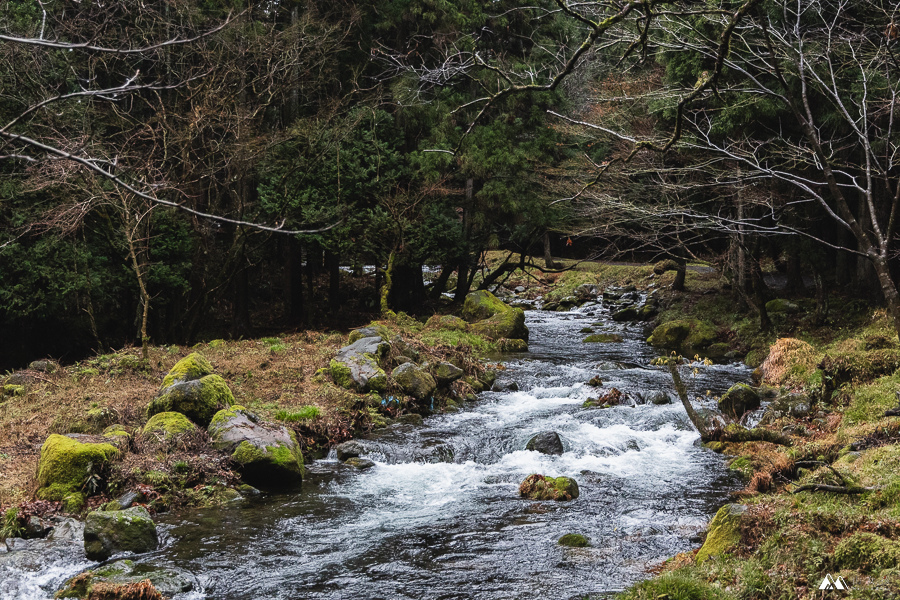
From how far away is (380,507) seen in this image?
737 centimetres

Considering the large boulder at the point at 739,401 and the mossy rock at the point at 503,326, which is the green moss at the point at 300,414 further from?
the mossy rock at the point at 503,326

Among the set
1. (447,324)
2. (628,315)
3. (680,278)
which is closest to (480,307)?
(447,324)

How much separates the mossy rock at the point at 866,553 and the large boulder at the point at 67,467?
675 cm

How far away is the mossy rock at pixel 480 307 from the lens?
65.3 feet

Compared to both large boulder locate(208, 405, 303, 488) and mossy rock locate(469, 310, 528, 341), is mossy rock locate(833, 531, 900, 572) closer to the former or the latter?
large boulder locate(208, 405, 303, 488)

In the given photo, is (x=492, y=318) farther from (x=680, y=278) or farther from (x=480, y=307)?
(x=680, y=278)

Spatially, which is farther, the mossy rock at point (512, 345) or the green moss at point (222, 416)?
the mossy rock at point (512, 345)

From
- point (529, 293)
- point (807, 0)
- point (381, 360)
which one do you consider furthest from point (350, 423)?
point (529, 293)

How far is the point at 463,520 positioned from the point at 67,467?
13.9 ft

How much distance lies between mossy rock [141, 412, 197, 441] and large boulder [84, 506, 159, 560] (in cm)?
200

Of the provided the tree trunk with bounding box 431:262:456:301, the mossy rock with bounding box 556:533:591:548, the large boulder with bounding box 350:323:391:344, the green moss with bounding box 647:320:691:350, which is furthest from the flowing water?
the tree trunk with bounding box 431:262:456:301

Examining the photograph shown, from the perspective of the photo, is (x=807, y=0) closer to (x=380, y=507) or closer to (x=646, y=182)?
(x=380, y=507)

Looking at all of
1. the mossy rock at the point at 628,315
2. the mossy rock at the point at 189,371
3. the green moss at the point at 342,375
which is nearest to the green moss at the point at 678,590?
the mossy rock at the point at 189,371

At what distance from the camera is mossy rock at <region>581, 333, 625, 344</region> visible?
19.1 metres
